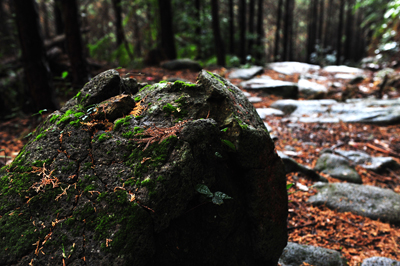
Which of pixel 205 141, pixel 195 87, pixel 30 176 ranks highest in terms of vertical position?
pixel 195 87

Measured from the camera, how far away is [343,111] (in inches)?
277

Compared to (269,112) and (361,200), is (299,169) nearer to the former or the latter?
(361,200)

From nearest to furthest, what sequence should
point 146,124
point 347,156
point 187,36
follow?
point 146,124
point 347,156
point 187,36

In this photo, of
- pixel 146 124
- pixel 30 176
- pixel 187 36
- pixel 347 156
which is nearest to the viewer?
pixel 30 176

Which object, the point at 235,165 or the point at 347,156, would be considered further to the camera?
the point at 347,156

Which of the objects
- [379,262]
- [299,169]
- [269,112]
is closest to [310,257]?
[379,262]

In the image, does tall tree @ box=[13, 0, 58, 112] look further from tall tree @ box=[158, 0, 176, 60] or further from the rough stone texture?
the rough stone texture

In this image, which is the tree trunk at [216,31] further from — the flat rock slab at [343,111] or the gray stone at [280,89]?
the flat rock slab at [343,111]

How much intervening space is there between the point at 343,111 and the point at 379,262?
17.8 feet

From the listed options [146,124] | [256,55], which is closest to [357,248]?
[146,124]

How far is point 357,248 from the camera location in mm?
2904

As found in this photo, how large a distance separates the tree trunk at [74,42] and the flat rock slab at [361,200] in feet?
20.7

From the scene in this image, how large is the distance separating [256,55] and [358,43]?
2569cm

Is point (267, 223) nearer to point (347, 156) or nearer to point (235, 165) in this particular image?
point (235, 165)
